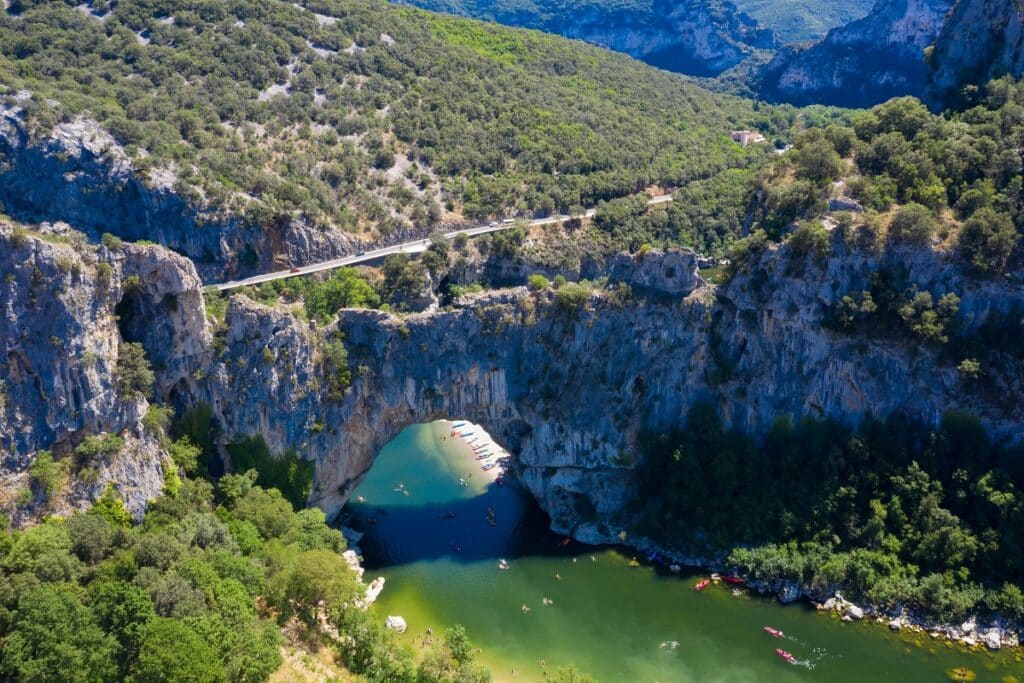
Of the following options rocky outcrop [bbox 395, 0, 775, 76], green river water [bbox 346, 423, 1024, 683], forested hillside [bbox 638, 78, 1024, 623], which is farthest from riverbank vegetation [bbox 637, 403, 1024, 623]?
rocky outcrop [bbox 395, 0, 775, 76]

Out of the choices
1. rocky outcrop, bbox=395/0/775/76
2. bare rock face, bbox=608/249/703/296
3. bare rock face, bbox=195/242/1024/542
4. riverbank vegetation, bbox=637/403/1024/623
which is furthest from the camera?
rocky outcrop, bbox=395/0/775/76

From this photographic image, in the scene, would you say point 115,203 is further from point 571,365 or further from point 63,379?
point 571,365

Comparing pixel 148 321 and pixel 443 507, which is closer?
pixel 148 321

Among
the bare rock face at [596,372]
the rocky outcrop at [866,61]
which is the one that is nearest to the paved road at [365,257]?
the bare rock face at [596,372]

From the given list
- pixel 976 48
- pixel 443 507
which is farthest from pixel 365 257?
pixel 976 48

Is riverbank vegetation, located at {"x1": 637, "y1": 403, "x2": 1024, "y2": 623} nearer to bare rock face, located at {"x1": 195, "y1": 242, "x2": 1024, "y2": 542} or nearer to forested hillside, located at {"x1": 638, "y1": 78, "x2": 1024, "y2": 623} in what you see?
forested hillside, located at {"x1": 638, "y1": 78, "x2": 1024, "y2": 623}

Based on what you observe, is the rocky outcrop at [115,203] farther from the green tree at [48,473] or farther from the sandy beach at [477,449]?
the green tree at [48,473]

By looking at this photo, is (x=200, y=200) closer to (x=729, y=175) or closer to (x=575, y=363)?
(x=575, y=363)

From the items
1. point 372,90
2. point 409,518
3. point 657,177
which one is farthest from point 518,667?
point 372,90
